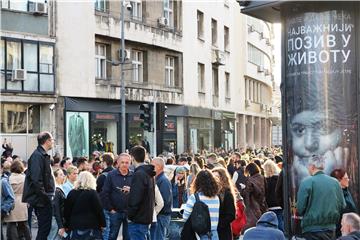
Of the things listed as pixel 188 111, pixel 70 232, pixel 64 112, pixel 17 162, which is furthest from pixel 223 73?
pixel 70 232

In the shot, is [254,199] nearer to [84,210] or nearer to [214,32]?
[84,210]

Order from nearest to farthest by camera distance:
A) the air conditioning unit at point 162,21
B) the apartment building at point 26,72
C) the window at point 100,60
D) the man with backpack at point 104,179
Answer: the man with backpack at point 104,179, the apartment building at point 26,72, the window at point 100,60, the air conditioning unit at point 162,21

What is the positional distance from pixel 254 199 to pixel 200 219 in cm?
380

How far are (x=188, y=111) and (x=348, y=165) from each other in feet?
99.8

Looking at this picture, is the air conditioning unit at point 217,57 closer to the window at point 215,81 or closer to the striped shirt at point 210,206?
the window at point 215,81

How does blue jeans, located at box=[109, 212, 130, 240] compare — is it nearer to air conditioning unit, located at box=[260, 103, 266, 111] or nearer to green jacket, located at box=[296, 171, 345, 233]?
green jacket, located at box=[296, 171, 345, 233]

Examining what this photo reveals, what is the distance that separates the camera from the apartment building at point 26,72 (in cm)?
2823

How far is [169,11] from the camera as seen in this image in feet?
126

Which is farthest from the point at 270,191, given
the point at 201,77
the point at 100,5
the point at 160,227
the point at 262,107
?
the point at 262,107

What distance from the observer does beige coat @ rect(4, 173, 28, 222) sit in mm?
12461

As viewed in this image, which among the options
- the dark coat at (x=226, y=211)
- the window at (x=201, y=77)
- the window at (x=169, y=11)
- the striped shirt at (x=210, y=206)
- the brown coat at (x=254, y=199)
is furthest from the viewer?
the window at (x=201, y=77)

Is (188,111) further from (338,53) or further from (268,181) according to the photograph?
(338,53)

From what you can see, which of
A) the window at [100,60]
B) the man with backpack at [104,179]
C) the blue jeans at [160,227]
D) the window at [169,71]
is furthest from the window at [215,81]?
the blue jeans at [160,227]

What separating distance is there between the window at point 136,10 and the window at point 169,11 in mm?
2463
